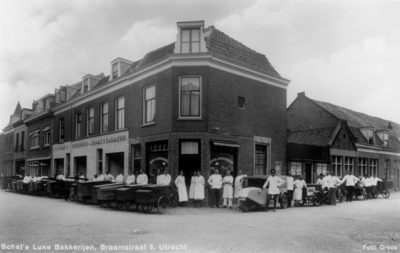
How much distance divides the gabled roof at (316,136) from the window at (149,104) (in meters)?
12.2

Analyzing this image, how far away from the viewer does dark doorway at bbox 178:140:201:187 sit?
16.3 m

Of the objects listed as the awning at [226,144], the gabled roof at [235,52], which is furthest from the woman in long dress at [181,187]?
the gabled roof at [235,52]

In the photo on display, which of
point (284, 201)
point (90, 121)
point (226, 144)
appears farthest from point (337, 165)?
point (90, 121)

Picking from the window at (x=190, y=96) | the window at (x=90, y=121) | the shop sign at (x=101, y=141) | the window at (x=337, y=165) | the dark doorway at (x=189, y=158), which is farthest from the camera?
the window at (x=337, y=165)

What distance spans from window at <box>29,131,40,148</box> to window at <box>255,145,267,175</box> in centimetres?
2229

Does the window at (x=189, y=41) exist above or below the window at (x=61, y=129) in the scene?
above

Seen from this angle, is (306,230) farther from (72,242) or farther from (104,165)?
(104,165)

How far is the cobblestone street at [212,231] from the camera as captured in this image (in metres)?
7.81

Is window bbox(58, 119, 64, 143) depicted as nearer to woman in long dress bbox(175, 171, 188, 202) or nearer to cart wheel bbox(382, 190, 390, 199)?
woman in long dress bbox(175, 171, 188, 202)

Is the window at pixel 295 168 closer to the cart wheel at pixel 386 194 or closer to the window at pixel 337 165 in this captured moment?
the window at pixel 337 165

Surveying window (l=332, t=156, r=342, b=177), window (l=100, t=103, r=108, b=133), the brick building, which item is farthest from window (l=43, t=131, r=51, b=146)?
window (l=332, t=156, r=342, b=177)

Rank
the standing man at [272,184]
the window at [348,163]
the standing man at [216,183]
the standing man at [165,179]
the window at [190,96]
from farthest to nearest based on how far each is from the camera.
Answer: the window at [348,163], the window at [190,96], the standing man at [165,179], the standing man at [216,183], the standing man at [272,184]

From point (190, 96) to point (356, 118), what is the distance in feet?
69.2

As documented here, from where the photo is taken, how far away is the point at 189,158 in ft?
54.3
